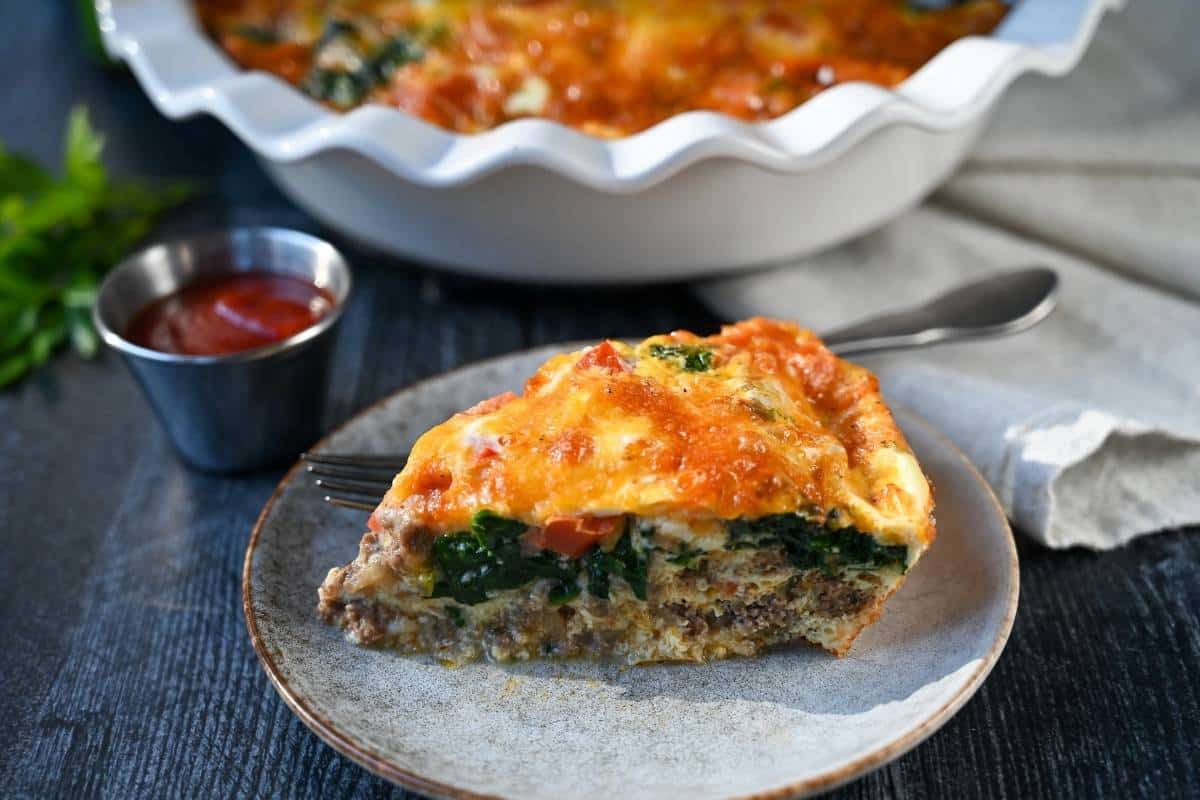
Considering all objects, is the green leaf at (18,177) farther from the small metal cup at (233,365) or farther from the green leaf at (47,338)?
the small metal cup at (233,365)

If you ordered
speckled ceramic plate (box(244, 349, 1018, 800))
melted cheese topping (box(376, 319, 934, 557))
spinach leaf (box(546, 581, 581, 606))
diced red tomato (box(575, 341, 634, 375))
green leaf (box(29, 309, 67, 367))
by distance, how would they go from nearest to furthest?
1. speckled ceramic plate (box(244, 349, 1018, 800))
2. melted cheese topping (box(376, 319, 934, 557))
3. spinach leaf (box(546, 581, 581, 606))
4. diced red tomato (box(575, 341, 634, 375))
5. green leaf (box(29, 309, 67, 367))

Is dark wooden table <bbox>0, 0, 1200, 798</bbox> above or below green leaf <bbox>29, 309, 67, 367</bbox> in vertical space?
above

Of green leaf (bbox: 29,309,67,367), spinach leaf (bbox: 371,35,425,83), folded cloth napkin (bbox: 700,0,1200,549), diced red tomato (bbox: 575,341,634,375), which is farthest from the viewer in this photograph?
spinach leaf (bbox: 371,35,425,83)

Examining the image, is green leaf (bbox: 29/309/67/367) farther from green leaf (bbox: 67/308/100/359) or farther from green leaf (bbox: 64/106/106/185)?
green leaf (bbox: 64/106/106/185)

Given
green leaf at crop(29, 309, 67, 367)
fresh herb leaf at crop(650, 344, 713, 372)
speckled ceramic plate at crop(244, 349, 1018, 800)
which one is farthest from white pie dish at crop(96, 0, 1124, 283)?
speckled ceramic plate at crop(244, 349, 1018, 800)

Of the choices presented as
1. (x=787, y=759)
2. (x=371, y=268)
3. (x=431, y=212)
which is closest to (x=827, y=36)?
(x=431, y=212)

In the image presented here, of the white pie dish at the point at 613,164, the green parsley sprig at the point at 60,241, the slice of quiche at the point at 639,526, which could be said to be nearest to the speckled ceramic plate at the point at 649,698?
the slice of quiche at the point at 639,526

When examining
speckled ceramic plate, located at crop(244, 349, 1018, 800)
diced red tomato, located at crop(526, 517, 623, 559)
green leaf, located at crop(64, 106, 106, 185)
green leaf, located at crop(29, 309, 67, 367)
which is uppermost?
diced red tomato, located at crop(526, 517, 623, 559)

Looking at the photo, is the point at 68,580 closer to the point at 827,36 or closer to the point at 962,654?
the point at 962,654
